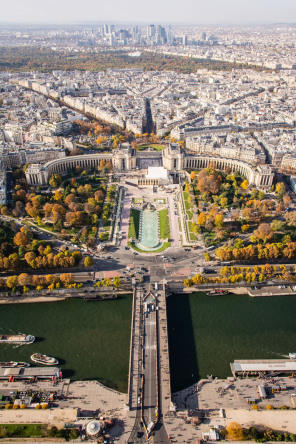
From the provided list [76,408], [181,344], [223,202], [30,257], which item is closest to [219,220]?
[223,202]

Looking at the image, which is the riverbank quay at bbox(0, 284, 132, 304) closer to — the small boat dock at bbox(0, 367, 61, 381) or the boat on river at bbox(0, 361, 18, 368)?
the boat on river at bbox(0, 361, 18, 368)

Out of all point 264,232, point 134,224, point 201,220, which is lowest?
point 264,232

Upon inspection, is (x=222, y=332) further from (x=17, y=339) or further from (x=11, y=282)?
(x=11, y=282)

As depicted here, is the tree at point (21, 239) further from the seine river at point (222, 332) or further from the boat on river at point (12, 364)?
the seine river at point (222, 332)

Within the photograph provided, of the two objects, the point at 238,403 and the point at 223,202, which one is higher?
the point at 223,202

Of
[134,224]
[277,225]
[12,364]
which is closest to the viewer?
[12,364]

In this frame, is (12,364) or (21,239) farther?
(21,239)

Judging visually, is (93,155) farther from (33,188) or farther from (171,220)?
(171,220)

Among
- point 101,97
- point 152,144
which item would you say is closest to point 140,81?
point 101,97
